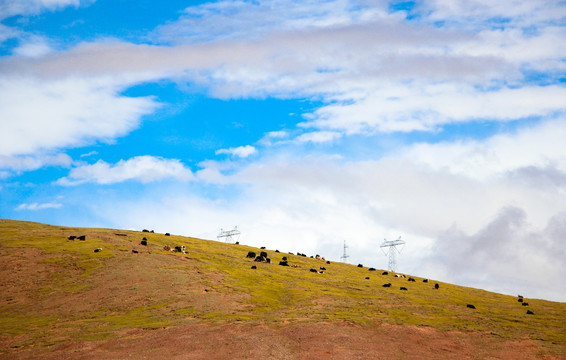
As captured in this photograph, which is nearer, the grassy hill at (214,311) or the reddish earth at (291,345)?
the reddish earth at (291,345)

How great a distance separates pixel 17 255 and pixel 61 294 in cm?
2192

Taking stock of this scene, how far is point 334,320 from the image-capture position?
66.5 meters

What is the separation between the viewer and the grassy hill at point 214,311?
2233 inches

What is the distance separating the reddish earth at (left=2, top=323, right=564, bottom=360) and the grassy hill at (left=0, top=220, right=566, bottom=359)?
157 millimetres

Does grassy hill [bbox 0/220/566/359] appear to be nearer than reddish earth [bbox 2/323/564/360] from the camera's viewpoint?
No

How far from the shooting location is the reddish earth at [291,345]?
53125 millimetres

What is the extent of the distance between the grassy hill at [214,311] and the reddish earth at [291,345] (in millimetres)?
157

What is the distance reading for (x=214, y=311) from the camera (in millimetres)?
70000

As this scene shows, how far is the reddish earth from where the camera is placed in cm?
5312

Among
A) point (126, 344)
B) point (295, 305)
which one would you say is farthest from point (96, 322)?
point (295, 305)

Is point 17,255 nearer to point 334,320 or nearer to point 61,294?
point 61,294

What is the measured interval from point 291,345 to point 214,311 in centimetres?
1780

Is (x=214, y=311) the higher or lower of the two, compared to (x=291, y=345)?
higher

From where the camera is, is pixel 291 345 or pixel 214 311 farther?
pixel 214 311
